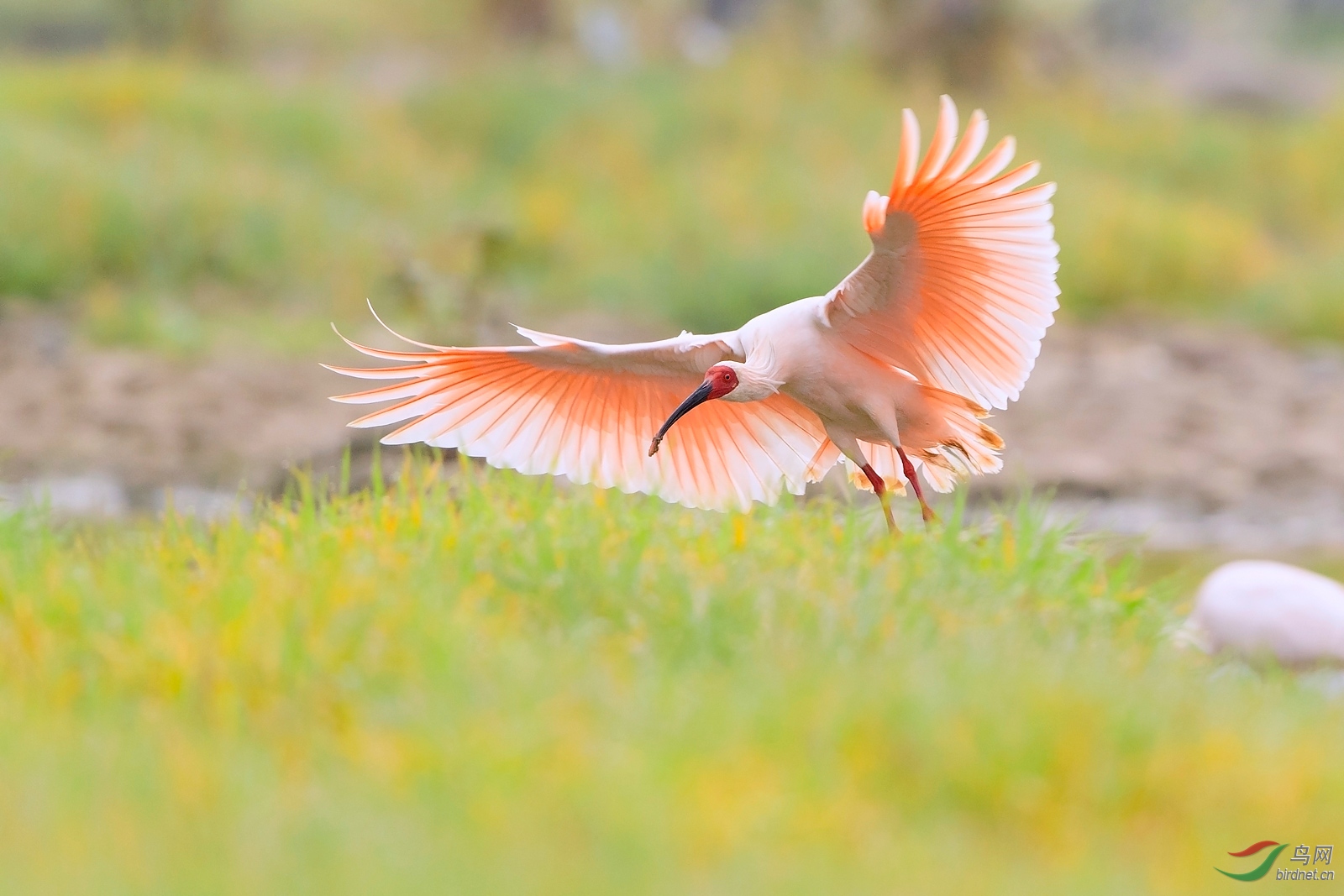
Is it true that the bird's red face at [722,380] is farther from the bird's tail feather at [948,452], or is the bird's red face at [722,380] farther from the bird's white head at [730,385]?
the bird's tail feather at [948,452]

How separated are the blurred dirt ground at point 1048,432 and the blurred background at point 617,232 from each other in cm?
3

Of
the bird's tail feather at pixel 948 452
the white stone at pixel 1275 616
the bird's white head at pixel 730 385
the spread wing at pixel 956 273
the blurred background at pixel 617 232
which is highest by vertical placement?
the blurred background at pixel 617 232

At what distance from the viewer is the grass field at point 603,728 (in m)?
2.80

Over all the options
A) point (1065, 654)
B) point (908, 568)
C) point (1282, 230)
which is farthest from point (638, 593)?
point (1282, 230)

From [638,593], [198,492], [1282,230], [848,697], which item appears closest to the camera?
[848,697]

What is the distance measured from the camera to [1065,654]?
3742 millimetres

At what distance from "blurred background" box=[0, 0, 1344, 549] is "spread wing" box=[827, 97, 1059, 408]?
1.94m

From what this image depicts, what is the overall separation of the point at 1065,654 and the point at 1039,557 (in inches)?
35.8

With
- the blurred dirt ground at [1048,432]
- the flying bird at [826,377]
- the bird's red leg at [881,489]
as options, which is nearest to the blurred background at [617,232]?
the blurred dirt ground at [1048,432]

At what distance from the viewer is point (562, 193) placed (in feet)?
50.1

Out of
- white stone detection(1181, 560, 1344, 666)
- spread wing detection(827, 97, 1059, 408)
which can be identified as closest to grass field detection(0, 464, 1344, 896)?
spread wing detection(827, 97, 1059, 408)

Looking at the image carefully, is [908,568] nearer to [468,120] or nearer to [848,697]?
[848,697]
